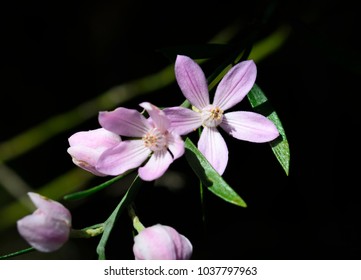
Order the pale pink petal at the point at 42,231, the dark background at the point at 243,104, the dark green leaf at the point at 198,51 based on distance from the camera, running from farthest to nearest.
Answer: the dark background at the point at 243,104, the dark green leaf at the point at 198,51, the pale pink petal at the point at 42,231

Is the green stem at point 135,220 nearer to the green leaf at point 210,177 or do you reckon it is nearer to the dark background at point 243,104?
the green leaf at point 210,177

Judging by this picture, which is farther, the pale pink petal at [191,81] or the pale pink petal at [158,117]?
the pale pink petal at [191,81]

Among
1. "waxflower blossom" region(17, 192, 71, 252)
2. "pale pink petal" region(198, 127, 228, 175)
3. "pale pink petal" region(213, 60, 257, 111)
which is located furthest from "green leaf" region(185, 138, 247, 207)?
"waxflower blossom" region(17, 192, 71, 252)

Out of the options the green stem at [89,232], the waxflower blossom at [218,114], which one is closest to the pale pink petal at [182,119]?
the waxflower blossom at [218,114]

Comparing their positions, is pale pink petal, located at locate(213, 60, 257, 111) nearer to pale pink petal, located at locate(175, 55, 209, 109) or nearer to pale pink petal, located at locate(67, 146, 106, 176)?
pale pink petal, located at locate(175, 55, 209, 109)

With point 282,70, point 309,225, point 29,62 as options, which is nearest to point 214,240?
point 309,225

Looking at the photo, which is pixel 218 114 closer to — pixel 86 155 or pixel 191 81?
pixel 191 81

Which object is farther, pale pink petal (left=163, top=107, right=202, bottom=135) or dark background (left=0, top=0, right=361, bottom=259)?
dark background (left=0, top=0, right=361, bottom=259)

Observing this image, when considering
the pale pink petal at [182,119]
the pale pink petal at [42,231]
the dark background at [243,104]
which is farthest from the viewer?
the dark background at [243,104]
